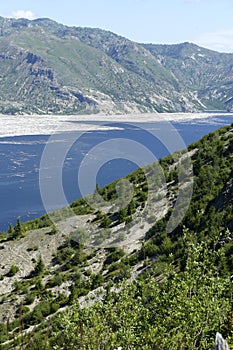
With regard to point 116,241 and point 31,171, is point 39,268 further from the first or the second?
point 31,171

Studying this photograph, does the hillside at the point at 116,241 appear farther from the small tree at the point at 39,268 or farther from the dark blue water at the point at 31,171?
the dark blue water at the point at 31,171

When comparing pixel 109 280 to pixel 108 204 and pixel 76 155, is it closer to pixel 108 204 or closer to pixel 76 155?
pixel 108 204

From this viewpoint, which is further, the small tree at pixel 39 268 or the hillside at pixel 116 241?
the small tree at pixel 39 268

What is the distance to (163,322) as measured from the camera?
14859 millimetres

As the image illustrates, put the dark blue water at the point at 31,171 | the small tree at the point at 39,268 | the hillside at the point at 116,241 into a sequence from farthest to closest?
the dark blue water at the point at 31,171, the small tree at the point at 39,268, the hillside at the point at 116,241

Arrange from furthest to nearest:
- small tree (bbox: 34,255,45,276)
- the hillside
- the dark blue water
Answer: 1. the dark blue water
2. small tree (bbox: 34,255,45,276)
3. the hillside

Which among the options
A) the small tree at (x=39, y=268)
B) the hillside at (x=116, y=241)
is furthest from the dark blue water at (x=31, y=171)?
the small tree at (x=39, y=268)

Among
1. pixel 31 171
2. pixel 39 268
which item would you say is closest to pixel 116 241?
pixel 39 268

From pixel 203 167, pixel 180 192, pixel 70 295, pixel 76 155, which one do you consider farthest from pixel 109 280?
pixel 76 155

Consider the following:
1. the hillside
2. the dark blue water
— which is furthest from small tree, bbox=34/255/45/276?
the dark blue water

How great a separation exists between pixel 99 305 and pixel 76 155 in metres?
138

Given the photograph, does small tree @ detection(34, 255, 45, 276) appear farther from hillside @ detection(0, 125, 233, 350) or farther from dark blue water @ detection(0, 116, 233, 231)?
dark blue water @ detection(0, 116, 233, 231)

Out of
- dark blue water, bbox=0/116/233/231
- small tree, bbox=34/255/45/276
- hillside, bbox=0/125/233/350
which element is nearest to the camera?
hillside, bbox=0/125/233/350

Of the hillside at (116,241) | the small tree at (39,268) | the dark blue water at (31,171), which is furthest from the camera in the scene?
the dark blue water at (31,171)
